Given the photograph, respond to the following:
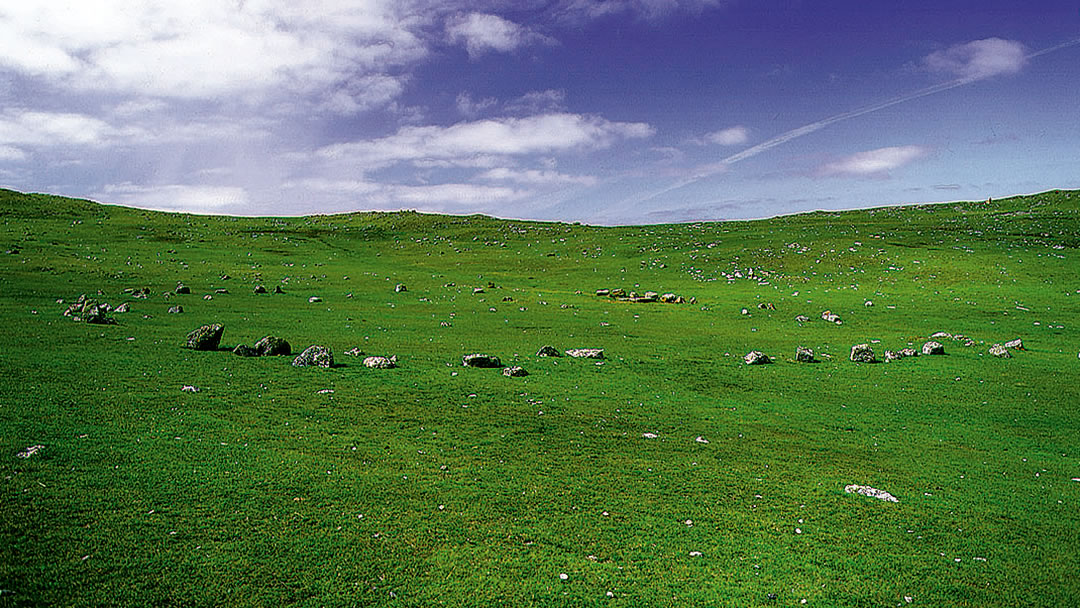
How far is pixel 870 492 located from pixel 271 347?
23998mm

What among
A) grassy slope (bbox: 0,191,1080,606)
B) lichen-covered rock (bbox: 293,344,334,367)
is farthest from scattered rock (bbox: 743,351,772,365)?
lichen-covered rock (bbox: 293,344,334,367)

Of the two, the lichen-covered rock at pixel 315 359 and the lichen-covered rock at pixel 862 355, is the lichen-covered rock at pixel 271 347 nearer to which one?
the lichen-covered rock at pixel 315 359

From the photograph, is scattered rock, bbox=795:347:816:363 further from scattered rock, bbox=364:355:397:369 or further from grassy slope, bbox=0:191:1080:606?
scattered rock, bbox=364:355:397:369

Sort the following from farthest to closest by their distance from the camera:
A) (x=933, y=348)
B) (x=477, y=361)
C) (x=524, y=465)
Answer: (x=933, y=348) → (x=477, y=361) → (x=524, y=465)

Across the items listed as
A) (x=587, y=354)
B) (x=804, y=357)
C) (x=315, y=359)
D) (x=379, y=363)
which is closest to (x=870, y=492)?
(x=587, y=354)

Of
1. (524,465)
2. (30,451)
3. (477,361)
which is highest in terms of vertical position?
(30,451)

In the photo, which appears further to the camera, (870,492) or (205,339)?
(205,339)

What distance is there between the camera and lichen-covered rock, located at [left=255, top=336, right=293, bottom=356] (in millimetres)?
26828

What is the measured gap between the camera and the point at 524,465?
1605 centimetres

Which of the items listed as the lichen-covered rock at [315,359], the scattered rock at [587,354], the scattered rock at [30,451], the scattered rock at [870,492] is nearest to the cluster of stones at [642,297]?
the scattered rock at [587,354]

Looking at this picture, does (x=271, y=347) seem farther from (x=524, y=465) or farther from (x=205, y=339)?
(x=524, y=465)

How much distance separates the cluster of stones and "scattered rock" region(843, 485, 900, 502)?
41604 millimetres

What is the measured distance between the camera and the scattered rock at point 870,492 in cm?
1505

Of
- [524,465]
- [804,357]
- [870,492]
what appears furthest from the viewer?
[804,357]
